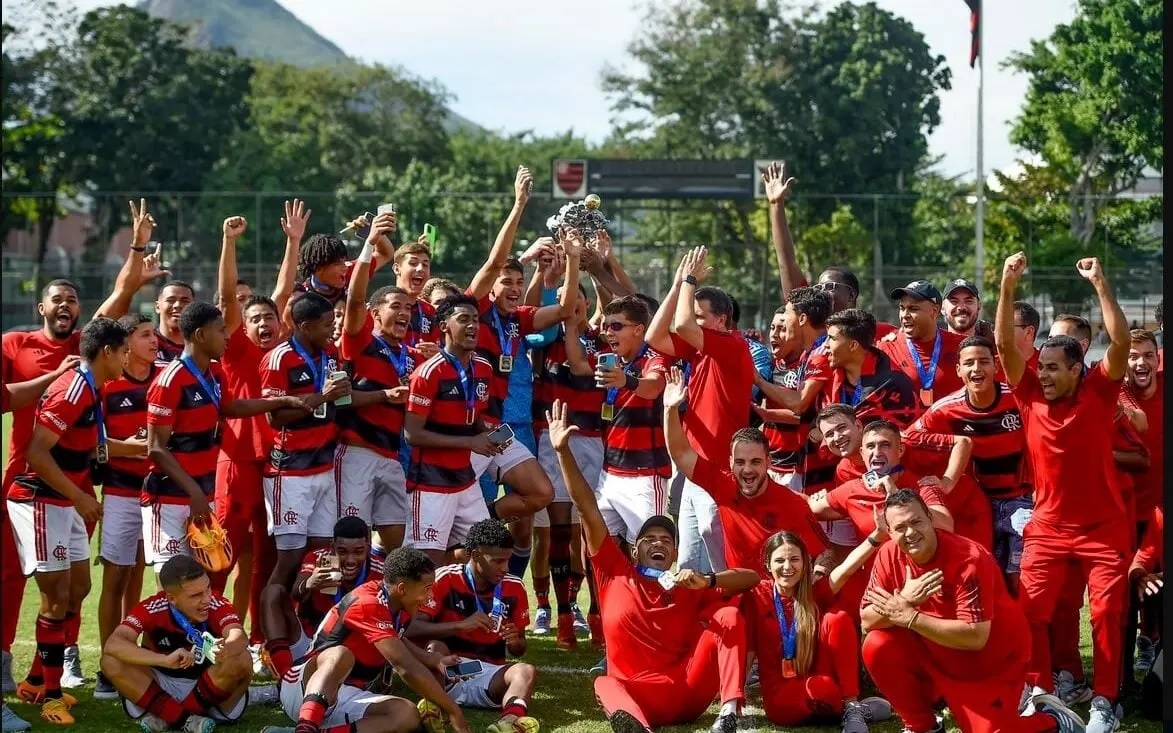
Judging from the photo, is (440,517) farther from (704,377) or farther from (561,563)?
(704,377)

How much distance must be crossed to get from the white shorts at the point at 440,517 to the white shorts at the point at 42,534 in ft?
6.17

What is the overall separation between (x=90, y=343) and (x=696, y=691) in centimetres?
364

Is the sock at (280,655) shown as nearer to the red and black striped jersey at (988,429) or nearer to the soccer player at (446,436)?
the soccer player at (446,436)

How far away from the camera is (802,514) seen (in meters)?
7.84

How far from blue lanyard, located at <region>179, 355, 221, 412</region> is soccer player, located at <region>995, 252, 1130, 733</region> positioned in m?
4.27

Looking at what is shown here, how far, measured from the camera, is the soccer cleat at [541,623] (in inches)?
388

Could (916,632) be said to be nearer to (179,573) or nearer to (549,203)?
(179,573)

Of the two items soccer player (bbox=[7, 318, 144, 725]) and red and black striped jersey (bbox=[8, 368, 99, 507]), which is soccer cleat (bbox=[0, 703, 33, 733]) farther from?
red and black striped jersey (bbox=[8, 368, 99, 507])

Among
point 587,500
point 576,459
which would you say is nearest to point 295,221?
point 576,459

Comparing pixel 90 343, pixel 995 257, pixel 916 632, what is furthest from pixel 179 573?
pixel 995 257

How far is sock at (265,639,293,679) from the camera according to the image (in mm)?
8109

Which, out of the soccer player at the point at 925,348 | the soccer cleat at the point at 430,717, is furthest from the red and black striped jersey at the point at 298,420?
the soccer player at the point at 925,348

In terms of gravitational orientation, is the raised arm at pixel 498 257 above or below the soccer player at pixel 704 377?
above

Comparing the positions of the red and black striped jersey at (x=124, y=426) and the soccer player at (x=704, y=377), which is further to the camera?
the red and black striped jersey at (x=124, y=426)
